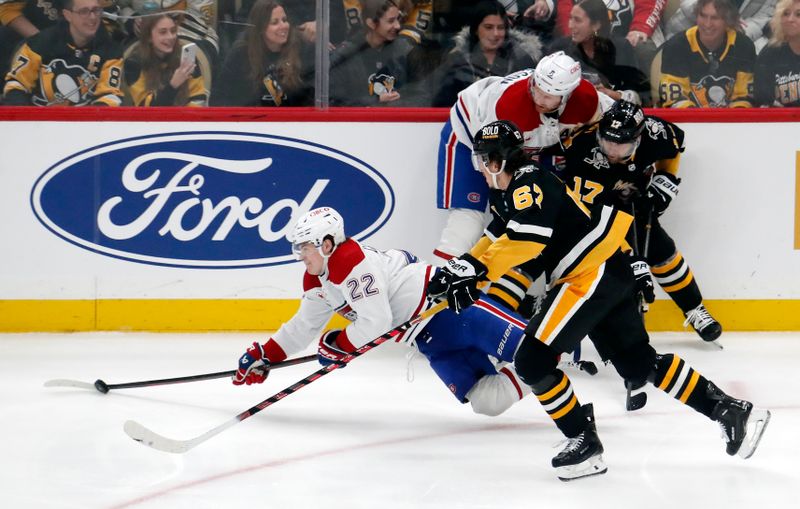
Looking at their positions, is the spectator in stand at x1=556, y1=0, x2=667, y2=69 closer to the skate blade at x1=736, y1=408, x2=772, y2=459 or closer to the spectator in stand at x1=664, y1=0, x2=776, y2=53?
the spectator in stand at x1=664, y1=0, x2=776, y2=53

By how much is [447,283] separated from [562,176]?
167 centimetres

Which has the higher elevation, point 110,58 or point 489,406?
point 110,58

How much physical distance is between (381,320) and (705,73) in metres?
2.21

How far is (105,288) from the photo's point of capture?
15.9 ft

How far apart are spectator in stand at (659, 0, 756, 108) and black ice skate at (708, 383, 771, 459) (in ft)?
6.74

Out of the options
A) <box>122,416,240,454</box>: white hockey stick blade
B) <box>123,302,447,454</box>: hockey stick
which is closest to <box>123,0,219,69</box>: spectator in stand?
<box>123,302,447,454</box>: hockey stick

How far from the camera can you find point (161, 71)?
4.79 m

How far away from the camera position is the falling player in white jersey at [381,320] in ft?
11.3

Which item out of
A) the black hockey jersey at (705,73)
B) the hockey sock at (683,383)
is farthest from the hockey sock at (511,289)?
the black hockey jersey at (705,73)

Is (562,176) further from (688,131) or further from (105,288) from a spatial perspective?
(105,288)

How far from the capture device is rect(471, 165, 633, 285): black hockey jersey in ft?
9.88

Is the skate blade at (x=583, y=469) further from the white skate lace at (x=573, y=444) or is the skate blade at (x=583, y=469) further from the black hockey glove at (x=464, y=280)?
the black hockey glove at (x=464, y=280)

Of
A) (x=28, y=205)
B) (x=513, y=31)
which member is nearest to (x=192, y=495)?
(x=28, y=205)

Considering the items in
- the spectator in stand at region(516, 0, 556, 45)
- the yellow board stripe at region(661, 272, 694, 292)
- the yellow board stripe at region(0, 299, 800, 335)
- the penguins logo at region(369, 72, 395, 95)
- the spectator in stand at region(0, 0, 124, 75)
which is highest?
the spectator in stand at region(516, 0, 556, 45)
